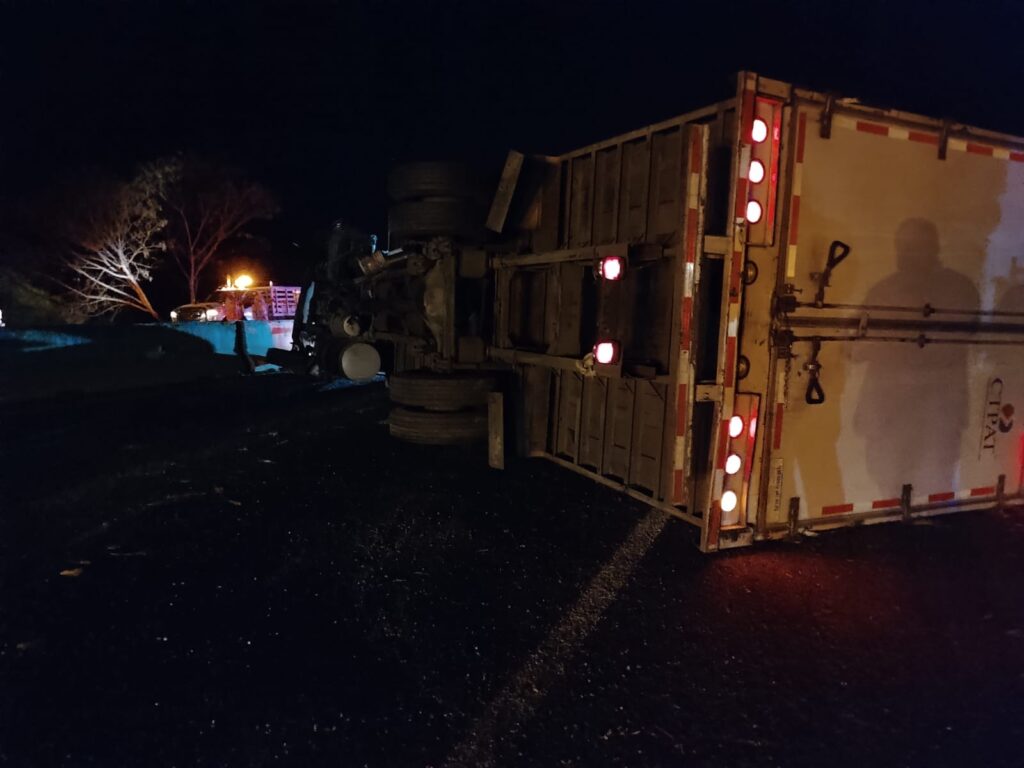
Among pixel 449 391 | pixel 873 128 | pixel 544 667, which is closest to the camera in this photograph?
pixel 544 667

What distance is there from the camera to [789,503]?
425 centimetres

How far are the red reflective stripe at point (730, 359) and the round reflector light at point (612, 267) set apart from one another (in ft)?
2.92

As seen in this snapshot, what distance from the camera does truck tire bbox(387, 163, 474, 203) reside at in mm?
6555

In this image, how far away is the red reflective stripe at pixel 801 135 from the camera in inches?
157

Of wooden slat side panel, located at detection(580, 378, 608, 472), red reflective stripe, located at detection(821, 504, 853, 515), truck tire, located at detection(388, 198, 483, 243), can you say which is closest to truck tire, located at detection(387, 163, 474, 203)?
truck tire, located at detection(388, 198, 483, 243)

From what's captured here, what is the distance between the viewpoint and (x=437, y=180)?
6578 millimetres

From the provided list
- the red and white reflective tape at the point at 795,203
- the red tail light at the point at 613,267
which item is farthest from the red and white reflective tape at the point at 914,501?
the red tail light at the point at 613,267

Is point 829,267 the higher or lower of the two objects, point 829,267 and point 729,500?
the higher

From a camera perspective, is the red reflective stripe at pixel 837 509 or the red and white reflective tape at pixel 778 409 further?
the red reflective stripe at pixel 837 509

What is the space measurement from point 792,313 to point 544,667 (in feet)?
8.41

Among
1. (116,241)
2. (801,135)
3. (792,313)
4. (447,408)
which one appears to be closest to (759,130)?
(801,135)

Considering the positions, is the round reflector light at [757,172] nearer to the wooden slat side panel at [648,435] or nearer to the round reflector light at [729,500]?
the wooden slat side panel at [648,435]

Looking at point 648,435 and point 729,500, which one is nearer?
point 729,500

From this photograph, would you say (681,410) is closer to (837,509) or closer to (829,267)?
(829,267)
